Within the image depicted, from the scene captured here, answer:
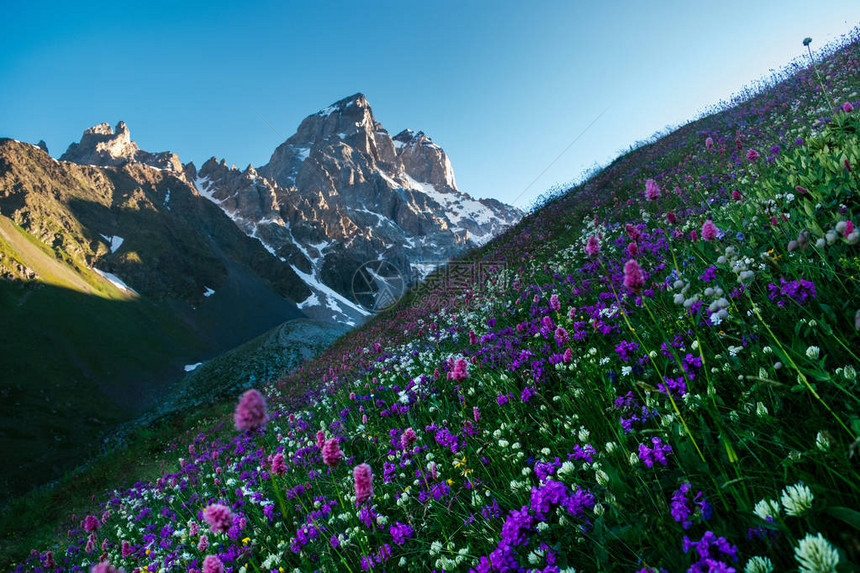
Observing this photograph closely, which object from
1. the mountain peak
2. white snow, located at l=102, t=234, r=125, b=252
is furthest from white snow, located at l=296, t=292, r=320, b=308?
the mountain peak

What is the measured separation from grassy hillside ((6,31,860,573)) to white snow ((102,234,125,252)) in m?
84.9

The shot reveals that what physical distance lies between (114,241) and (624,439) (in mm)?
96772

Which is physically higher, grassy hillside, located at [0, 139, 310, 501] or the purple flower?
grassy hillside, located at [0, 139, 310, 501]

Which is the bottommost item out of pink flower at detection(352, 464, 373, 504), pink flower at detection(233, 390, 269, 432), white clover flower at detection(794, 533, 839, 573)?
white clover flower at detection(794, 533, 839, 573)

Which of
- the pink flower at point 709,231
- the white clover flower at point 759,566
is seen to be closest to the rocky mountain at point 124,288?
the pink flower at point 709,231

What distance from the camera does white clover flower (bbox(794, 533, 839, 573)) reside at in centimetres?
120

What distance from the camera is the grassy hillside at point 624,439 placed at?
1897mm

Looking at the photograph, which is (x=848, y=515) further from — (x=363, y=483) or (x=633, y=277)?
(x=363, y=483)

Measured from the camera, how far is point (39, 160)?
7569 cm

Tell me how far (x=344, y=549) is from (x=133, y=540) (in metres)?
5.17

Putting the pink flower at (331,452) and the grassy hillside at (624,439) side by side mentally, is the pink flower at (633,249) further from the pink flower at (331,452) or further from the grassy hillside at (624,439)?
the pink flower at (331,452)

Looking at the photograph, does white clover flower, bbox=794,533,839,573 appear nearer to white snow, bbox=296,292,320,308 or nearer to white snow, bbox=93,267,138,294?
white snow, bbox=93,267,138,294

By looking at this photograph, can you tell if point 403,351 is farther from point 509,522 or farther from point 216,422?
point 216,422

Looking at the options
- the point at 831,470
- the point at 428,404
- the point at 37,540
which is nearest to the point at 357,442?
the point at 428,404
